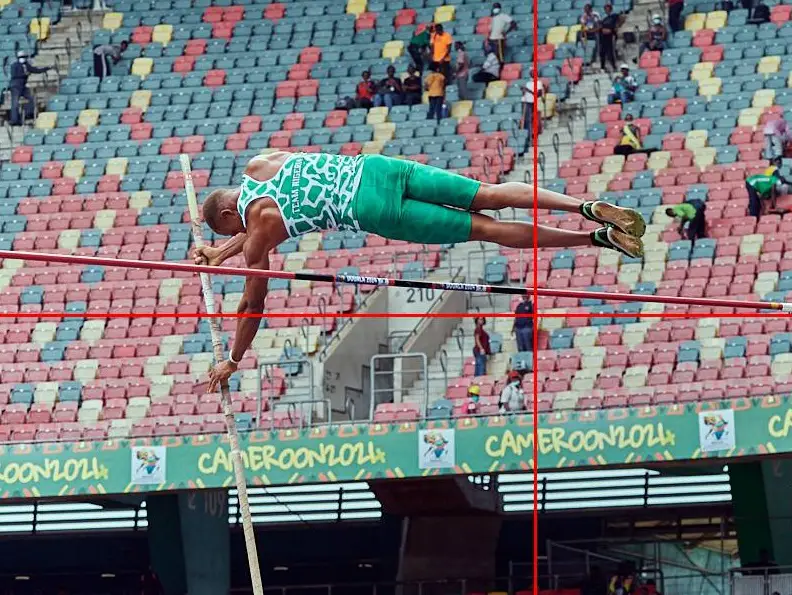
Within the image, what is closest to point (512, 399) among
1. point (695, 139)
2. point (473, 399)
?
point (473, 399)

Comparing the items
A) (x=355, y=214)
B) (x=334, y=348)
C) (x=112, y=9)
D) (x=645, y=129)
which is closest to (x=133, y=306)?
(x=334, y=348)

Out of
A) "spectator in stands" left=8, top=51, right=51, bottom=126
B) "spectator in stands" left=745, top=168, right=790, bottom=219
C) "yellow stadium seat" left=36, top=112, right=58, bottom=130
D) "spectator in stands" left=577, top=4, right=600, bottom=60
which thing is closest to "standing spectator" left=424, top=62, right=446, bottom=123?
"spectator in stands" left=577, top=4, right=600, bottom=60

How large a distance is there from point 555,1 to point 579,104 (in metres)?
2.11

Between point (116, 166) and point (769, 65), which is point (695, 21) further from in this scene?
point (116, 166)

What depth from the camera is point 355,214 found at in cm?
839

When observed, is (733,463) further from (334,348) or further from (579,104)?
(579,104)

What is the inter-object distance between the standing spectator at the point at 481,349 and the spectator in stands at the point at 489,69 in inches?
232

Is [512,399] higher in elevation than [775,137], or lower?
lower

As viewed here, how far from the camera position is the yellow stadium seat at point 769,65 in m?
21.5

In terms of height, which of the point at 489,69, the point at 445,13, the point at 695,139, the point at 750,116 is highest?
the point at 445,13

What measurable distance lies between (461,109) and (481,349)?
574 cm

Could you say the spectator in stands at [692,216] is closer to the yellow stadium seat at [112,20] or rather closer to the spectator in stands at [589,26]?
the spectator in stands at [589,26]

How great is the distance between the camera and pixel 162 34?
84.0 feet

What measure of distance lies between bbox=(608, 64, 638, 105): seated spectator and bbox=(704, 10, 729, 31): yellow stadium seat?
1412mm
